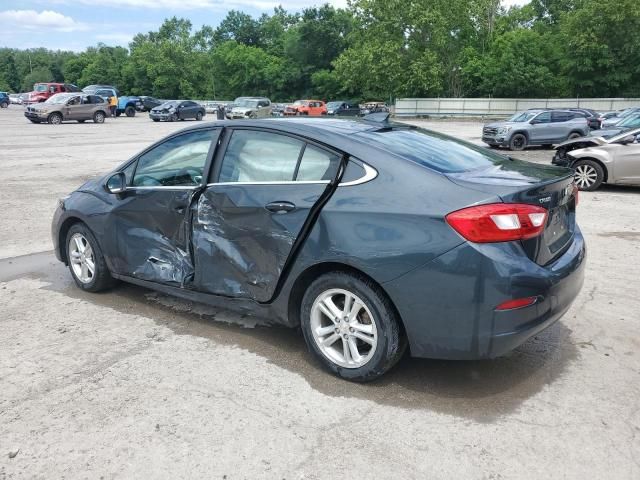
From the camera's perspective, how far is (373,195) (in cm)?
342

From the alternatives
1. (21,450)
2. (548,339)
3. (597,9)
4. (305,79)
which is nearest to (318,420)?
(21,450)

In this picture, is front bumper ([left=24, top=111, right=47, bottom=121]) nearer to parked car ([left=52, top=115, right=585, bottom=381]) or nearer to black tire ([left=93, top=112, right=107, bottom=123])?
black tire ([left=93, top=112, right=107, bottom=123])

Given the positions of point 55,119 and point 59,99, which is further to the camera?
point 59,99

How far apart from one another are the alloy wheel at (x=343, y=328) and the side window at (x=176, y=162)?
4.75ft

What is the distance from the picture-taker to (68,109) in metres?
33.6

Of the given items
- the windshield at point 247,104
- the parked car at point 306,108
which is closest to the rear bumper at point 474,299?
the windshield at point 247,104

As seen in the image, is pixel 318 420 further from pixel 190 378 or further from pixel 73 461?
pixel 73 461

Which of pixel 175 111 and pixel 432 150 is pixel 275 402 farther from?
pixel 175 111

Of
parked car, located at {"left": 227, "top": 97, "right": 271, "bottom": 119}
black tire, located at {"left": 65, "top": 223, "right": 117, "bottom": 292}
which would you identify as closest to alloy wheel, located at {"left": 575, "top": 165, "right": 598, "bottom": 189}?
black tire, located at {"left": 65, "top": 223, "right": 117, "bottom": 292}

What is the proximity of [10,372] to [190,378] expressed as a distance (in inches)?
47.4

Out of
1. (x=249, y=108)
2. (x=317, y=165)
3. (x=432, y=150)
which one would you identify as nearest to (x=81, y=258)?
(x=317, y=165)

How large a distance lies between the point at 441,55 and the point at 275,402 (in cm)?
6103

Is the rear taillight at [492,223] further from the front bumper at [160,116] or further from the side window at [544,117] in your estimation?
the front bumper at [160,116]

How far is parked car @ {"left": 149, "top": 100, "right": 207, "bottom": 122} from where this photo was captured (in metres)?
39.9
